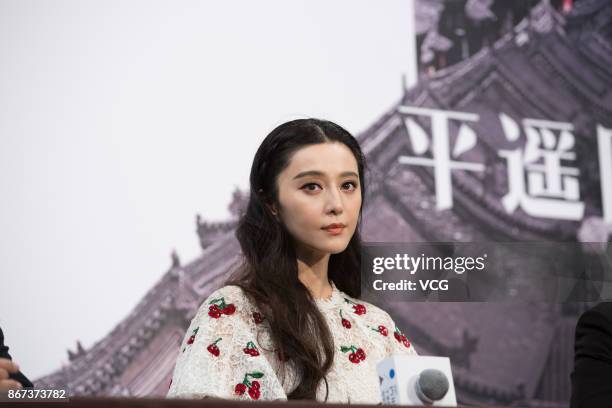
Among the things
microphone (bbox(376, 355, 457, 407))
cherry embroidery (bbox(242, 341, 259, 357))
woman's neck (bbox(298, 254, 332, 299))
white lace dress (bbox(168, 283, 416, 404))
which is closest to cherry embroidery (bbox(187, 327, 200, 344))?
white lace dress (bbox(168, 283, 416, 404))

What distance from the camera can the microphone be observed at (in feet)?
3.86

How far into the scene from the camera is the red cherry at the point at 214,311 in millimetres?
1714

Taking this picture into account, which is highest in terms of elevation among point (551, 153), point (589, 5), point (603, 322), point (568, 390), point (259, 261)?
point (589, 5)

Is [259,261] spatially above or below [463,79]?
below

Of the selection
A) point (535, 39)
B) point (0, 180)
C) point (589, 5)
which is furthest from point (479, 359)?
point (0, 180)

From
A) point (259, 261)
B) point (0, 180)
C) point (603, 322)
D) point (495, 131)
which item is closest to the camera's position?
point (603, 322)

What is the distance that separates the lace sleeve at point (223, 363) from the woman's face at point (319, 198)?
0.82 feet

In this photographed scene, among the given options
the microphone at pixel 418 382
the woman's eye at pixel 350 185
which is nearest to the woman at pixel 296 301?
the woman's eye at pixel 350 185

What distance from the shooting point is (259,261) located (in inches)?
73.7

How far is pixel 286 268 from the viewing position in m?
1.84

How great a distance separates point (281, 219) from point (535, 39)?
1.96m

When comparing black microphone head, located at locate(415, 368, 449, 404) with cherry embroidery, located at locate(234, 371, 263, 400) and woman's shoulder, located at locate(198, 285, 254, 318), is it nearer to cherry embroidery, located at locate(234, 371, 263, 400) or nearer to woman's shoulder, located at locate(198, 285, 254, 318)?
cherry embroidery, located at locate(234, 371, 263, 400)

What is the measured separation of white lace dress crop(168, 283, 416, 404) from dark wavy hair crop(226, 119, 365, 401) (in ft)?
0.09

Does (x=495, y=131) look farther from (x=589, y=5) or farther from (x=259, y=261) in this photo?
(x=259, y=261)
